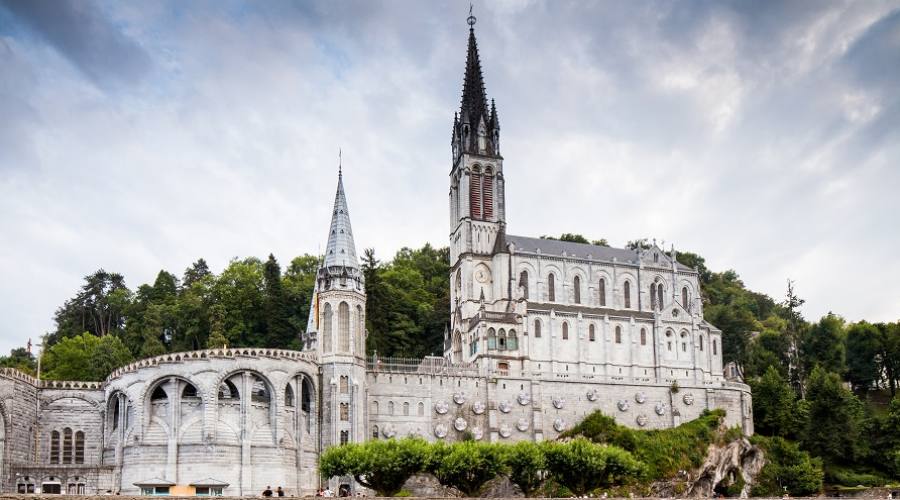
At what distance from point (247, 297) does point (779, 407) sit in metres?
48.4

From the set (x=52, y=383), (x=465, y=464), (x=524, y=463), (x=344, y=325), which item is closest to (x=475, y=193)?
(x=344, y=325)

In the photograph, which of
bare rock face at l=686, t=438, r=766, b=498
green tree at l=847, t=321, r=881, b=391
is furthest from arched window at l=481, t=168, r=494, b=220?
green tree at l=847, t=321, r=881, b=391

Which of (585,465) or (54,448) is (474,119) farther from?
(54,448)

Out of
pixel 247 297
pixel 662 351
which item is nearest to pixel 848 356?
pixel 662 351

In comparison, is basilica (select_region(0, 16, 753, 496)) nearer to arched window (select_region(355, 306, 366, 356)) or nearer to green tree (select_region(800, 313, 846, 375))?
arched window (select_region(355, 306, 366, 356))

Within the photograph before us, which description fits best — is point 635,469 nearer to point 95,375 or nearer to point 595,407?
point 595,407

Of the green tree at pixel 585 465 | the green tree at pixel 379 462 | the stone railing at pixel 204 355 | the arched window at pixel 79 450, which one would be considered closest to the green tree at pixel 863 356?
the green tree at pixel 585 465

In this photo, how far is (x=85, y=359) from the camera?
275 feet

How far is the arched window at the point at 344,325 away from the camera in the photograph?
214 feet

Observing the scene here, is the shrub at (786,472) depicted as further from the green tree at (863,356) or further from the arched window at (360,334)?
the arched window at (360,334)

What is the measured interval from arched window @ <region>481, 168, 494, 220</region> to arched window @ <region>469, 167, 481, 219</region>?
0.37m

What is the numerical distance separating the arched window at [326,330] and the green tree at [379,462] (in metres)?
10.7

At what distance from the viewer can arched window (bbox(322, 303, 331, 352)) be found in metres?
65.0

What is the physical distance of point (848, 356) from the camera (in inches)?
3848
